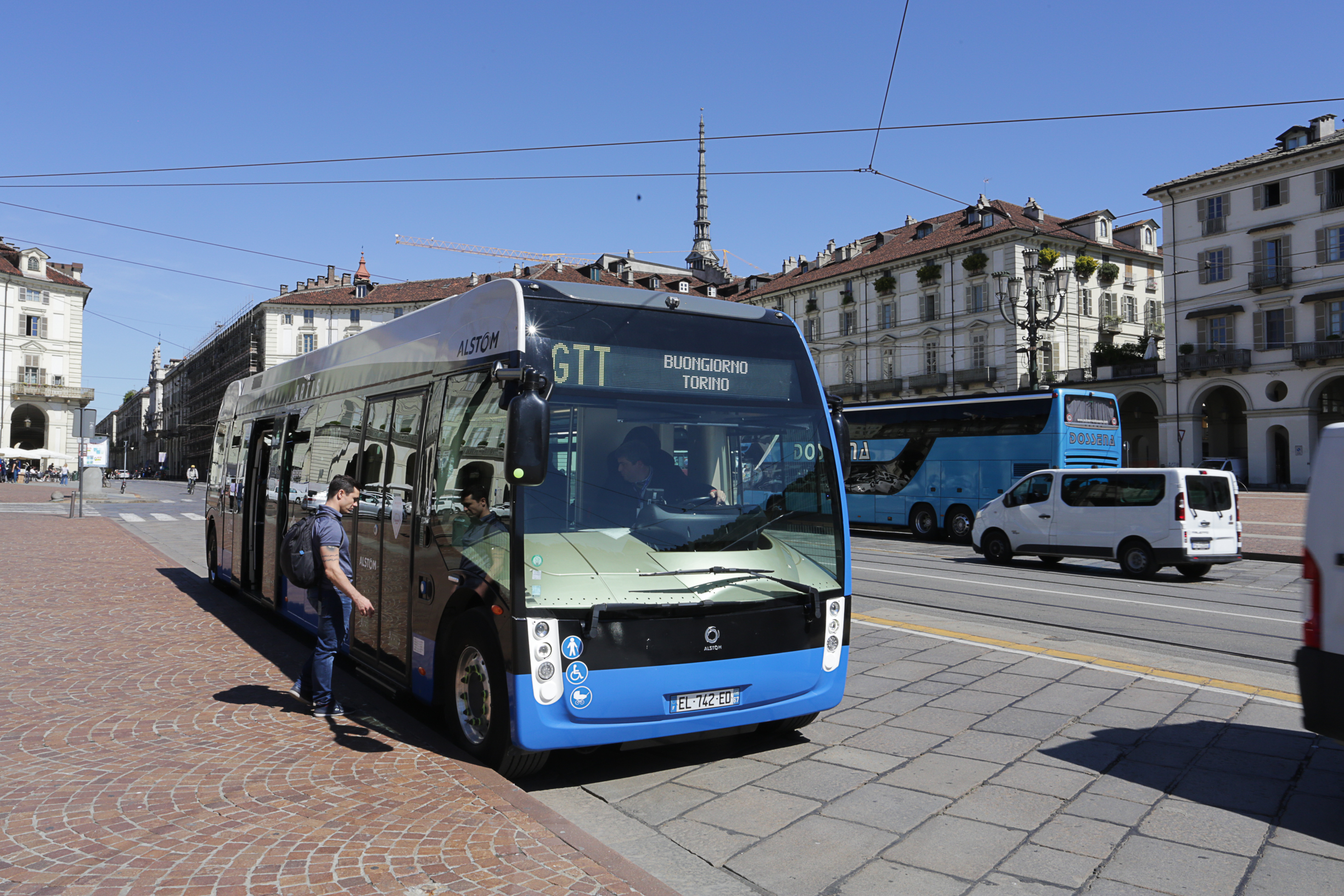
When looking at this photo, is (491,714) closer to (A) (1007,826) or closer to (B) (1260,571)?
(A) (1007,826)

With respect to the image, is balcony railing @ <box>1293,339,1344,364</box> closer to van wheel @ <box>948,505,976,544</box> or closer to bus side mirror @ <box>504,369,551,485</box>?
van wheel @ <box>948,505,976,544</box>

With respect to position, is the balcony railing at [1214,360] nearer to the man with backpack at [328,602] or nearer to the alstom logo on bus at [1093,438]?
the alstom logo on bus at [1093,438]

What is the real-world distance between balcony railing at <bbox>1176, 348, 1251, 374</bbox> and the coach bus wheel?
48.0m

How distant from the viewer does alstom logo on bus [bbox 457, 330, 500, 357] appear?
538 cm

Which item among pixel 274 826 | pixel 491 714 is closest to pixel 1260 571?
pixel 491 714

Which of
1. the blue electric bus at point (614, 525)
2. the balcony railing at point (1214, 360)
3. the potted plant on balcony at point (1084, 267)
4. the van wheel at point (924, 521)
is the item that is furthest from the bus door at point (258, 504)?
the potted plant on balcony at point (1084, 267)

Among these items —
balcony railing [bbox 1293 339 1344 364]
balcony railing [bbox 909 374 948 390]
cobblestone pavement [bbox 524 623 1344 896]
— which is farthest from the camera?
balcony railing [bbox 909 374 948 390]

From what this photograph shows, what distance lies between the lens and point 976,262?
5428 cm

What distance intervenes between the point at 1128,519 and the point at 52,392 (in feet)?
276

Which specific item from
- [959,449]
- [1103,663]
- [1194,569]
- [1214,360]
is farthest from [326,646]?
[1214,360]

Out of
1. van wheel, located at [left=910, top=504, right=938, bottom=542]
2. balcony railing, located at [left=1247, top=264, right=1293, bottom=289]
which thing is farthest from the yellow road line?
balcony railing, located at [left=1247, top=264, right=1293, bottom=289]

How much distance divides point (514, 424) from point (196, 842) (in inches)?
87.3

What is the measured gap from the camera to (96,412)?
28.3m

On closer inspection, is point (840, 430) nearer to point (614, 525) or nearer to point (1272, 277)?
point (614, 525)
